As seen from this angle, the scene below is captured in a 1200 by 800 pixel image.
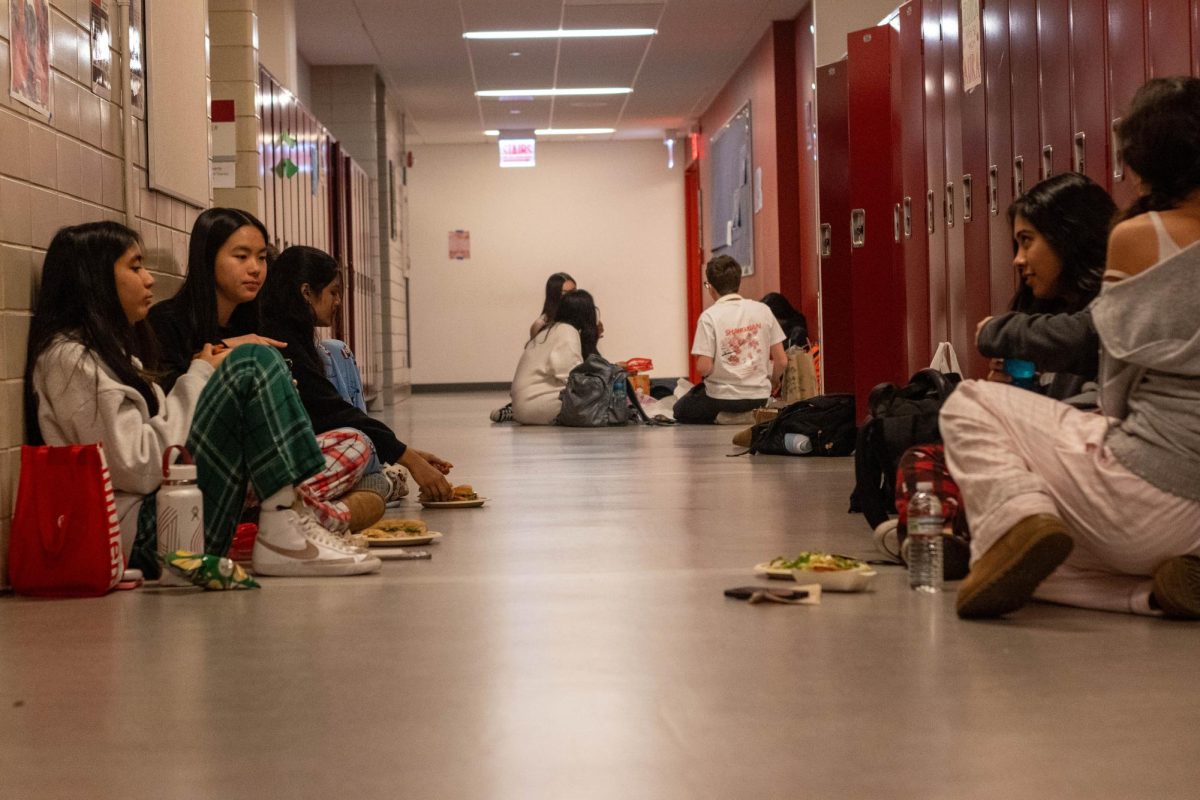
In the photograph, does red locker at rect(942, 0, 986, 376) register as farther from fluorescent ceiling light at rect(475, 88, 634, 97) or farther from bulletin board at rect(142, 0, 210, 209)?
fluorescent ceiling light at rect(475, 88, 634, 97)

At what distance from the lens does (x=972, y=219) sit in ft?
20.2

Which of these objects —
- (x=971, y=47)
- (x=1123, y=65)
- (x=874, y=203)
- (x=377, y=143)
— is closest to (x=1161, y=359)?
(x=1123, y=65)

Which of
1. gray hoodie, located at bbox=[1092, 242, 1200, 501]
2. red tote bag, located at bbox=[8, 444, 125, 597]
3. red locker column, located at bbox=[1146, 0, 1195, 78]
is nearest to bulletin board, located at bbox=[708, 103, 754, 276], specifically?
red locker column, located at bbox=[1146, 0, 1195, 78]

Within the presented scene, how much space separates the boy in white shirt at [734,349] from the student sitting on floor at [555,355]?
89cm

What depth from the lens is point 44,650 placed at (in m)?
2.60

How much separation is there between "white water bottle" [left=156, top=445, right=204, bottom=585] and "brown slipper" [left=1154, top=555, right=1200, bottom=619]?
6.74 feet

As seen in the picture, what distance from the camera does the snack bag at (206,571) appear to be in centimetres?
322

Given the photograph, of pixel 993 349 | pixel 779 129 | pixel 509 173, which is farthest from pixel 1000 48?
pixel 509 173

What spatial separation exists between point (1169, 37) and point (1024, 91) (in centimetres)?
133

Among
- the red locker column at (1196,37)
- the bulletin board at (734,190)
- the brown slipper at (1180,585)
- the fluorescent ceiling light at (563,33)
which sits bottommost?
the brown slipper at (1180,585)

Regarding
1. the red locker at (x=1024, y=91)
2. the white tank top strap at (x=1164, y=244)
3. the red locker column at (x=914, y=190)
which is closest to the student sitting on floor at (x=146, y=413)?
the white tank top strap at (x=1164, y=244)

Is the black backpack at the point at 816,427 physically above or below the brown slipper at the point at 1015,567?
above

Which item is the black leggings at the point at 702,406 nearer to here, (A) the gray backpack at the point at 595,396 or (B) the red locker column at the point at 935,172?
(A) the gray backpack at the point at 595,396

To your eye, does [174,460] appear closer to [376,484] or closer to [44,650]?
[44,650]
